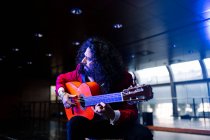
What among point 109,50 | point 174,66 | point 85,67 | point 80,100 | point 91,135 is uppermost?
point 174,66

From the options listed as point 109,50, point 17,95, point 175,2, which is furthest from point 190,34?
point 17,95

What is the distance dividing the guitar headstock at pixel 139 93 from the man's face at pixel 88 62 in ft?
1.31

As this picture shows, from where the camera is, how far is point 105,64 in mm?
1387

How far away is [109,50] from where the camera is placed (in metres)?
1.45

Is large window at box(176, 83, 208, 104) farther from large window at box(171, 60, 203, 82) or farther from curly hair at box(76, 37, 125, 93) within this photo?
curly hair at box(76, 37, 125, 93)

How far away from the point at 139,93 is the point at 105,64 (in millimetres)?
364

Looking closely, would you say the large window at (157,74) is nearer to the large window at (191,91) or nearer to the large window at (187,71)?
the large window at (187,71)

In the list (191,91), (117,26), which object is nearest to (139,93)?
(117,26)

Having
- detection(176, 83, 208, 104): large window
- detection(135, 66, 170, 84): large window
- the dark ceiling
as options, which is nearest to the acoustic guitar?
the dark ceiling

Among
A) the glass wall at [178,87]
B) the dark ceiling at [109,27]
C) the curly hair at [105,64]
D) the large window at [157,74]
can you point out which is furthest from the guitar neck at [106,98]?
the large window at [157,74]

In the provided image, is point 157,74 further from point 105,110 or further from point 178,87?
point 105,110

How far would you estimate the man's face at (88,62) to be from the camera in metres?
1.43

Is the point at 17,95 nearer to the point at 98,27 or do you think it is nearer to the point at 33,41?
the point at 33,41

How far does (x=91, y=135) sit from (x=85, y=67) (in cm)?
49
